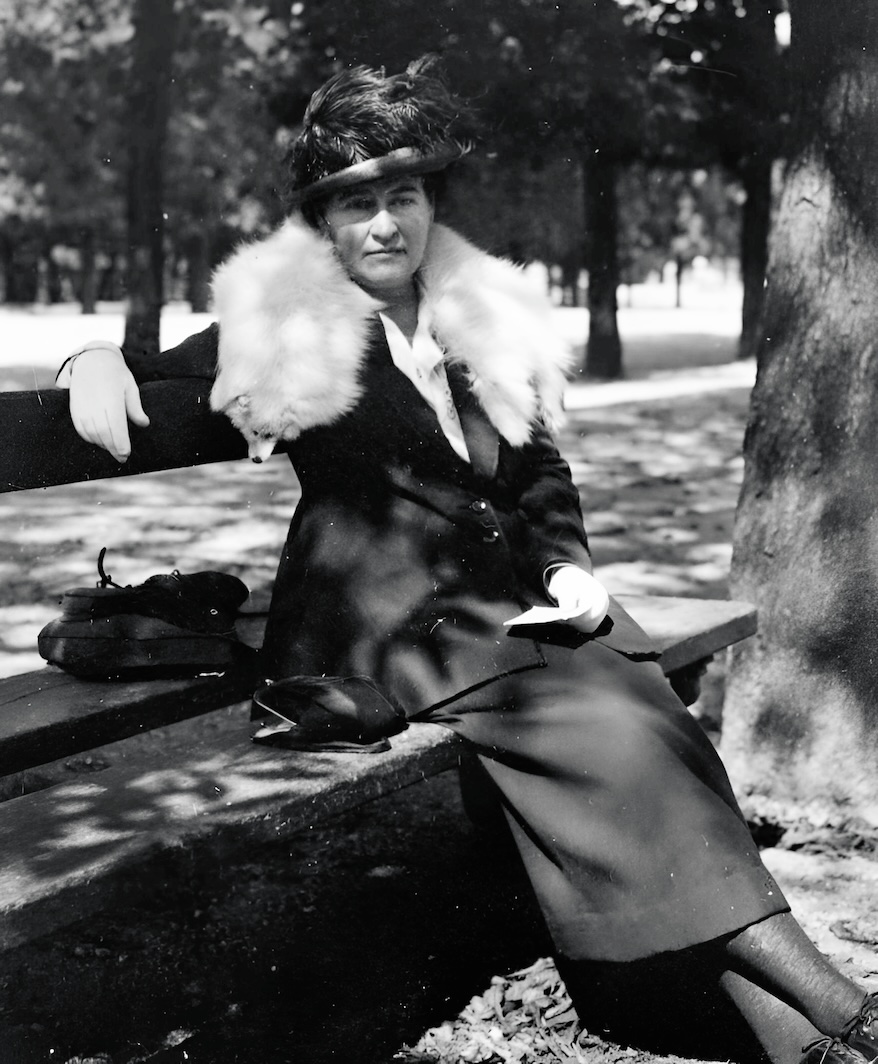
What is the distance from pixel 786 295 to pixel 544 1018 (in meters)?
2.11

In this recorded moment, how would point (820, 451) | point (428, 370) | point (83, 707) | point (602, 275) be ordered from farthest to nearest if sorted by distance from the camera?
point (602, 275) < point (820, 451) < point (428, 370) < point (83, 707)

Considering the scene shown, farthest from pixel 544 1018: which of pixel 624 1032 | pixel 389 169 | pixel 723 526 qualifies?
pixel 723 526

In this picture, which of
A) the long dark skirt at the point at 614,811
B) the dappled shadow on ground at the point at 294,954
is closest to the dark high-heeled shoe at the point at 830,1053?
the long dark skirt at the point at 614,811

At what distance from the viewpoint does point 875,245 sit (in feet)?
12.6

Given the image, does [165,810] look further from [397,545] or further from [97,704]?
[397,545]

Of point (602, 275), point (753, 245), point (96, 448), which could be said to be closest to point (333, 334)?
point (96, 448)

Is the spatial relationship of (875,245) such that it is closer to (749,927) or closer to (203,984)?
(749,927)

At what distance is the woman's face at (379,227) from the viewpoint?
321 cm

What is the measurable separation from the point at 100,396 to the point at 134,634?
1.84 ft

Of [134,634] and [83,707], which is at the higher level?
[134,634]

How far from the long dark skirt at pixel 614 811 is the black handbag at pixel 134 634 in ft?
2.09

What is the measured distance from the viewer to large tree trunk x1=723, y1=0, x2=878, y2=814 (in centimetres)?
386

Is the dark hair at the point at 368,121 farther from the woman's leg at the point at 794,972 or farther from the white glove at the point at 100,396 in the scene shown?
the woman's leg at the point at 794,972

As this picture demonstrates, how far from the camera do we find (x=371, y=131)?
312 centimetres
